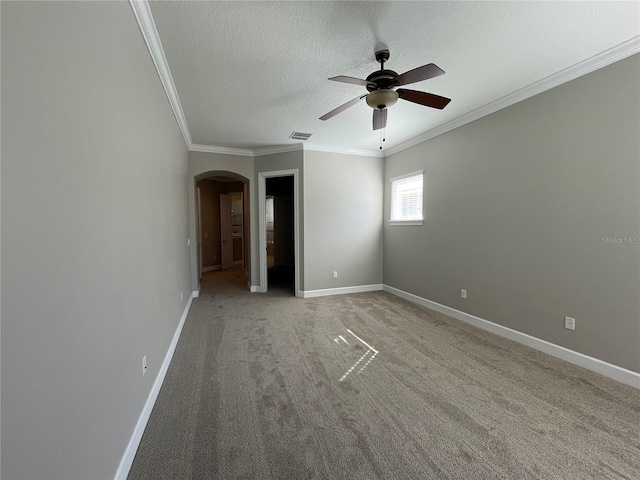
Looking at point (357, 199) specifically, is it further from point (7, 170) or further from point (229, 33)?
point (7, 170)

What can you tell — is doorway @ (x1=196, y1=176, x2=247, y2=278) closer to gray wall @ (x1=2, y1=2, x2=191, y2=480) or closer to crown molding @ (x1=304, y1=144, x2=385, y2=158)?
crown molding @ (x1=304, y1=144, x2=385, y2=158)

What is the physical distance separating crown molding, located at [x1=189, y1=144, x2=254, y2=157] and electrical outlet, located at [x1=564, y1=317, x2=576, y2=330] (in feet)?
16.1

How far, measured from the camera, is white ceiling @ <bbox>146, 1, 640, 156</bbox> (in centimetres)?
180

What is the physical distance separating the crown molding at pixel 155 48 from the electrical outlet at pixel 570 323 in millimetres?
4183

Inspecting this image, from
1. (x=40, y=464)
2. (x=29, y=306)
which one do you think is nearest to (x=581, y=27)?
(x=29, y=306)

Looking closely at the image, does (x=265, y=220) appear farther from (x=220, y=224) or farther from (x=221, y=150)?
(x=220, y=224)

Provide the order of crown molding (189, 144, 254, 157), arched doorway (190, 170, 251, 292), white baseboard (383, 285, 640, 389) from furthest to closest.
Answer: arched doorway (190, 170, 251, 292) → crown molding (189, 144, 254, 157) → white baseboard (383, 285, 640, 389)

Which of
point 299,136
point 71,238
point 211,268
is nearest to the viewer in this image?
point 71,238

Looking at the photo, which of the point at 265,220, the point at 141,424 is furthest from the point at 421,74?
the point at 265,220

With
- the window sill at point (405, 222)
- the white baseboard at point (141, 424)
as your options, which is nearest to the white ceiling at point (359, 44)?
the window sill at point (405, 222)

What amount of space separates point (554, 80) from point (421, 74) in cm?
162

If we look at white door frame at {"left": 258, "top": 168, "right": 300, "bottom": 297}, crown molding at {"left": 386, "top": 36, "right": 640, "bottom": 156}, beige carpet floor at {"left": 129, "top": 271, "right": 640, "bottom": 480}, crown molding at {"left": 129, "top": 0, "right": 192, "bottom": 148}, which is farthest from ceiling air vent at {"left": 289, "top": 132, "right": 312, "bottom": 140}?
beige carpet floor at {"left": 129, "top": 271, "right": 640, "bottom": 480}

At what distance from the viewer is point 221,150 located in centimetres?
479

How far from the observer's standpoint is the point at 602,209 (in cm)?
232
